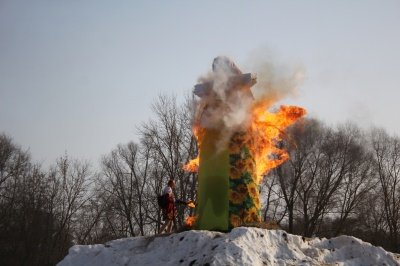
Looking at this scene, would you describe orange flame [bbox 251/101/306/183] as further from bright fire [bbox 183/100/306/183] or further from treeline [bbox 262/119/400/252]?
treeline [bbox 262/119/400/252]

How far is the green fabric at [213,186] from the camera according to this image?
36.6 ft

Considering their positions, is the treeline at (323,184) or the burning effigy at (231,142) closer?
the burning effigy at (231,142)

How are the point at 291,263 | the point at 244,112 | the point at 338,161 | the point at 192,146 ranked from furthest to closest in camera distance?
1. the point at 338,161
2. the point at 192,146
3. the point at 244,112
4. the point at 291,263

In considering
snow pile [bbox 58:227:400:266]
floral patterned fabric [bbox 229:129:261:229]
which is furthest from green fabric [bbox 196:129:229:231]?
snow pile [bbox 58:227:400:266]

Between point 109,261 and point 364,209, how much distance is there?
29.9 m

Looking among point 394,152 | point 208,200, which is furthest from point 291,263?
point 394,152

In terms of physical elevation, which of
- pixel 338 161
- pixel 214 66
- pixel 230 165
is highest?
pixel 338 161

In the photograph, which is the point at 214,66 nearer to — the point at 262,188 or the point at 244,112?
the point at 244,112

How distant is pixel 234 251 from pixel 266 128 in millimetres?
5299

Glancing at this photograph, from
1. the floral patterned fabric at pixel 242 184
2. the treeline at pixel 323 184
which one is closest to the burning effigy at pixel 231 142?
the floral patterned fabric at pixel 242 184

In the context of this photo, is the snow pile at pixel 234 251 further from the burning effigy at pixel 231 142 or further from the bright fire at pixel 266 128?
the bright fire at pixel 266 128

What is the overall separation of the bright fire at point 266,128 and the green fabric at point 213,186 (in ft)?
2.36

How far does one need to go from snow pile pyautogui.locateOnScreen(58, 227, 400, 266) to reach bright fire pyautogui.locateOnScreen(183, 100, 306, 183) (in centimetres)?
313

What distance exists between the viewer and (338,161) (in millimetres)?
33375
